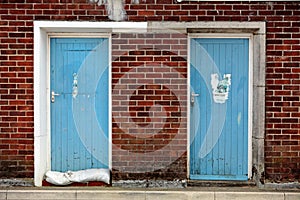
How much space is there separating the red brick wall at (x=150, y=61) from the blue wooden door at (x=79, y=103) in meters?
0.34

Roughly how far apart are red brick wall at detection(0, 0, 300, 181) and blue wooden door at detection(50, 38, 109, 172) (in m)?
0.34

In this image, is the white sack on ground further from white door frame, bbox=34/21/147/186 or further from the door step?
the door step

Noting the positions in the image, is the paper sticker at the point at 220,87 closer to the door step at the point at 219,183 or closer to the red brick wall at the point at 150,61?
the red brick wall at the point at 150,61

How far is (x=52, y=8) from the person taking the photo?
6953 mm

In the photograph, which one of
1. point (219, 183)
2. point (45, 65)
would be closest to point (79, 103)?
point (45, 65)

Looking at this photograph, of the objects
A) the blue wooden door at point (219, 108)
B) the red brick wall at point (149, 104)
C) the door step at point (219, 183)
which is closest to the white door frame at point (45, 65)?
the red brick wall at point (149, 104)

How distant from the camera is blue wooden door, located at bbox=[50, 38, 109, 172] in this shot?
7.25 meters

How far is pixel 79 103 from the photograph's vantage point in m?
7.30

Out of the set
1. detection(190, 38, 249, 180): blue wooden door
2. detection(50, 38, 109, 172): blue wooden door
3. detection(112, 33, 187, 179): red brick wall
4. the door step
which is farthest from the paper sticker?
detection(50, 38, 109, 172): blue wooden door

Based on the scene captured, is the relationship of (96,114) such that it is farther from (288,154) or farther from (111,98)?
(288,154)

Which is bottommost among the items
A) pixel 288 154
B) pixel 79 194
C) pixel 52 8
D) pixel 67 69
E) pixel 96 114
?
pixel 79 194

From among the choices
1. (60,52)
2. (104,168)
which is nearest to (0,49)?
(60,52)

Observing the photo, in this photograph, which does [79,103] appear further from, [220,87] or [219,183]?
[219,183]

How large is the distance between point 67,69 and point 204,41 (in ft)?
6.36
